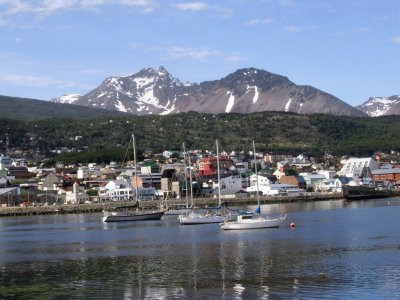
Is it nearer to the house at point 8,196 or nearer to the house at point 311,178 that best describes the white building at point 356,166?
the house at point 311,178

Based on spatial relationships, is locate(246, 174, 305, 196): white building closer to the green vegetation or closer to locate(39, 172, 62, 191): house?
locate(39, 172, 62, 191): house

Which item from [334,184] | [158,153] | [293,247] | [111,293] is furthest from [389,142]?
[111,293]

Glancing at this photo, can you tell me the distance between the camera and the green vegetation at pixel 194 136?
17088cm

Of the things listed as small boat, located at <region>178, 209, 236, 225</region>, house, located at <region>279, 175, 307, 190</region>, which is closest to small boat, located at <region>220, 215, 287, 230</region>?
small boat, located at <region>178, 209, 236, 225</region>

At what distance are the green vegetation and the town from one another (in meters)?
32.0

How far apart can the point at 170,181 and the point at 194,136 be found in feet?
278

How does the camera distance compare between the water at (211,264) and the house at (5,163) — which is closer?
the water at (211,264)

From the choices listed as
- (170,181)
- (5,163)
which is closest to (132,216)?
(170,181)

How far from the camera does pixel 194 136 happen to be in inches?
7293

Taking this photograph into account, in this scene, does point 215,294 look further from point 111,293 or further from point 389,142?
point 389,142

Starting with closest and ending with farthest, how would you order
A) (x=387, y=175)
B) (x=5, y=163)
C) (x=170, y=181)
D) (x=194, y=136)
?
(x=170, y=181) < (x=387, y=175) < (x=5, y=163) < (x=194, y=136)

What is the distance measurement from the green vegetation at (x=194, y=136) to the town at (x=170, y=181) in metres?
32.0

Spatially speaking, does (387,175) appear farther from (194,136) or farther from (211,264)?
(211,264)

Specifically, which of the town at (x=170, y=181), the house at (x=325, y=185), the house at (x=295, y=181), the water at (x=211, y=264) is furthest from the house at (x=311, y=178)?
the water at (x=211, y=264)
